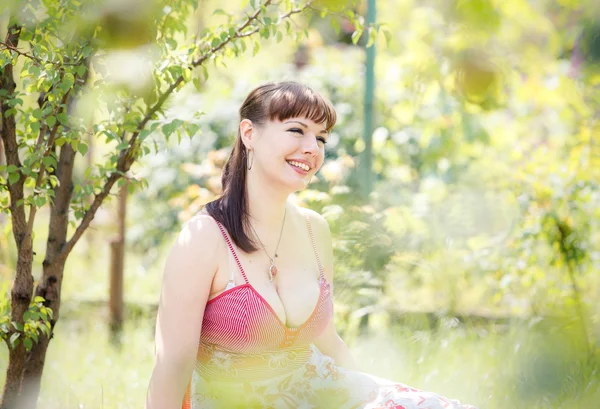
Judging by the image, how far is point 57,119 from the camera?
6.26ft

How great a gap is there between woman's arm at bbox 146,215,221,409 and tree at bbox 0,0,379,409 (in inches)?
12.7

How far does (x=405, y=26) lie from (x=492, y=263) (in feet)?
4.60

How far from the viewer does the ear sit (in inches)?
77.4

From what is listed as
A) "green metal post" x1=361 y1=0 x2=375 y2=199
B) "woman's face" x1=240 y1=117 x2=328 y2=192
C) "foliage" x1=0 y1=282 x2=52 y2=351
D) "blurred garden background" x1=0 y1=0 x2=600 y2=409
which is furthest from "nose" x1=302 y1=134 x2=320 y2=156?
"green metal post" x1=361 y1=0 x2=375 y2=199

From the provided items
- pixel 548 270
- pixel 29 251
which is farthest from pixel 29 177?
pixel 548 270

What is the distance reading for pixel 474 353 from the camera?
10.1ft

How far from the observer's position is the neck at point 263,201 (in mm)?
1963

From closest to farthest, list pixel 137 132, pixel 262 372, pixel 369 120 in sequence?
pixel 262 372, pixel 137 132, pixel 369 120

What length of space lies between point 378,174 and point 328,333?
2.70 m

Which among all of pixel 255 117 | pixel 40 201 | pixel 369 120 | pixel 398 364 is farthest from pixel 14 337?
pixel 369 120

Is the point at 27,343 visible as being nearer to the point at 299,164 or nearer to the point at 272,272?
the point at 272,272

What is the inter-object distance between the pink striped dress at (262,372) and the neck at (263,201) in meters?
0.15

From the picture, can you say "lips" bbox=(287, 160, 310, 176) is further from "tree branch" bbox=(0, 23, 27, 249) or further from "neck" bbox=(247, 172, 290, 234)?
"tree branch" bbox=(0, 23, 27, 249)

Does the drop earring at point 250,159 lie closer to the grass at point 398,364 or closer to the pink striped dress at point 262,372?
the pink striped dress at point 262,372
